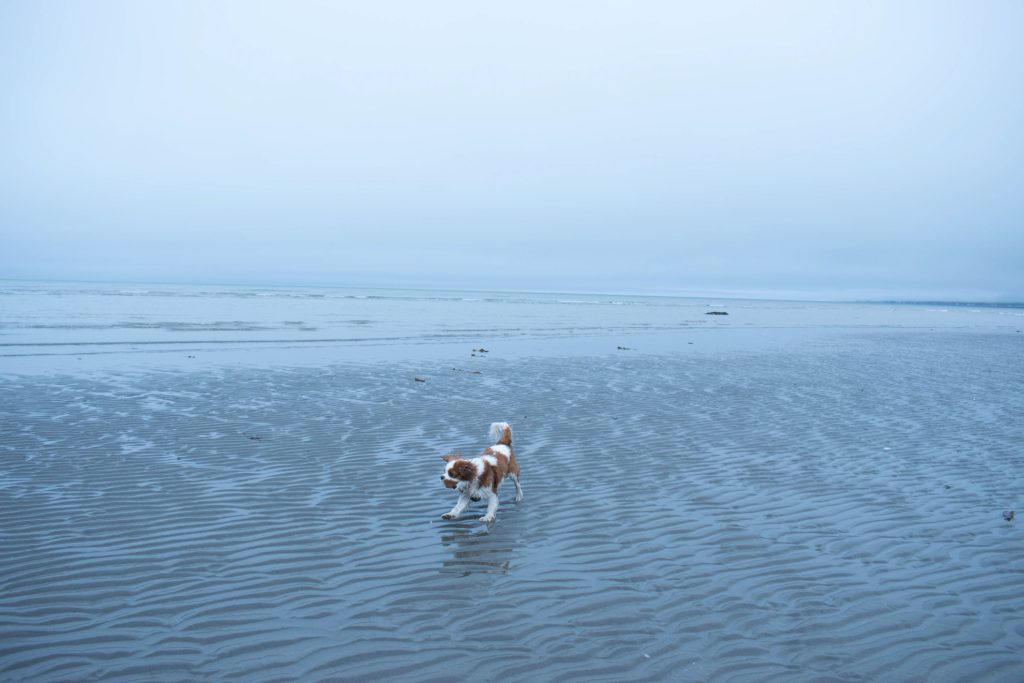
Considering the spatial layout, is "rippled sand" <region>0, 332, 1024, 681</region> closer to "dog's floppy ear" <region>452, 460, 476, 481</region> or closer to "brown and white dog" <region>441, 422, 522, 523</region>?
"brown and white dog" <region>441, 422, 522, 523</region>

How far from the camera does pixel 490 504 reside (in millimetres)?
7750

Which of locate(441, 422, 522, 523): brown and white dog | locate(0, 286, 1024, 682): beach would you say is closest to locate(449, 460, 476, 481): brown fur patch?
locate(441, 422, 522, 523): brown and white dog

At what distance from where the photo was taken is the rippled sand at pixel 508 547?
4.95 metres

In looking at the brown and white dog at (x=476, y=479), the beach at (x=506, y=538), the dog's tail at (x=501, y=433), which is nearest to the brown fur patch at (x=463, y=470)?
the brown and white dog at (x=476, y=479)

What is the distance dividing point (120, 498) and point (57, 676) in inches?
164

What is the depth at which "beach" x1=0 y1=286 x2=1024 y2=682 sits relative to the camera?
4973 mm

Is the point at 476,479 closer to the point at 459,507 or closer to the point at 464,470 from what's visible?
the point at 464,470

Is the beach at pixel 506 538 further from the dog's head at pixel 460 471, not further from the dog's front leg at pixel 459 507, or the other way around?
the dog's head at pixel 460 471

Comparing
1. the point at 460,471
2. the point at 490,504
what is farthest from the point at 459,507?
the point at 460,471

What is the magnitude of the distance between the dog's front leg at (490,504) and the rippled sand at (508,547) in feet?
0.82

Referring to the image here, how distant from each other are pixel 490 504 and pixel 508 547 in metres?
0.78

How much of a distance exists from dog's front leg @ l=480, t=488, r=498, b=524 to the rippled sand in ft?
0.82

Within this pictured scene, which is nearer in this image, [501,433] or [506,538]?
[506,538]

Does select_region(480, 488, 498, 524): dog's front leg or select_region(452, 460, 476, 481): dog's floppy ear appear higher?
select_region(452, 460, 476, 481): dog's floppy ear
